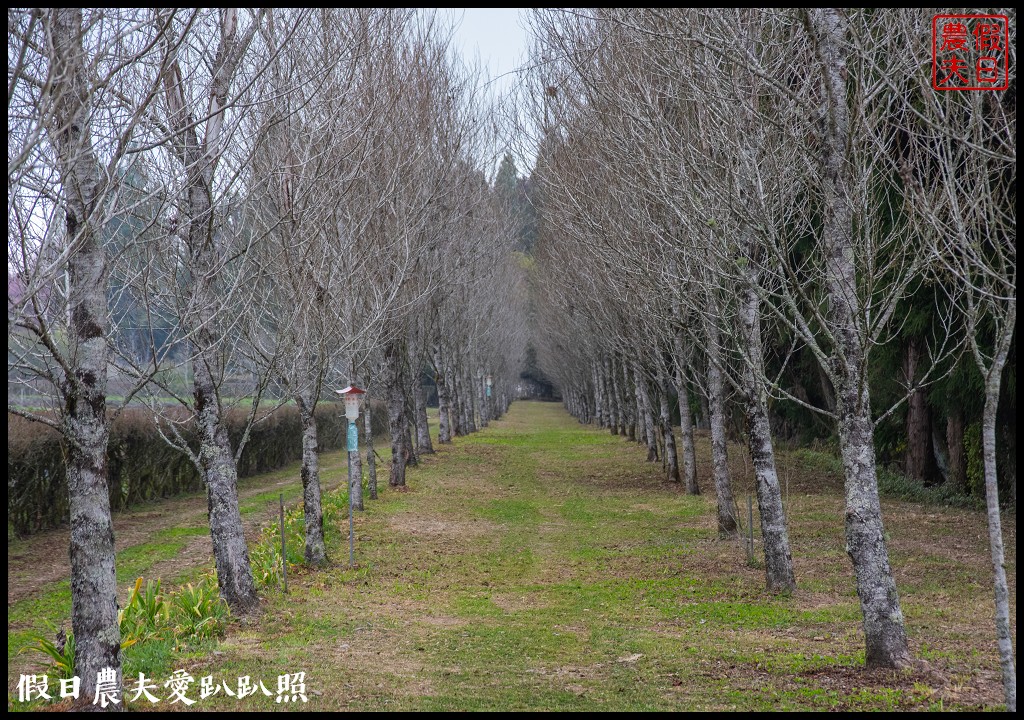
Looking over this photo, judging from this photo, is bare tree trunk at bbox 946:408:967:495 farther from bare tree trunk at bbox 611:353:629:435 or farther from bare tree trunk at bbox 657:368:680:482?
bare tree trunk at bbox 611:353:629:435

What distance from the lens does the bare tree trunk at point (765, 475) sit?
373 inches

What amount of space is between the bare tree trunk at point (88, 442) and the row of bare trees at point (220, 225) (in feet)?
0.04

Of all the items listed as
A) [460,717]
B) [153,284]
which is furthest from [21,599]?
[460,717]

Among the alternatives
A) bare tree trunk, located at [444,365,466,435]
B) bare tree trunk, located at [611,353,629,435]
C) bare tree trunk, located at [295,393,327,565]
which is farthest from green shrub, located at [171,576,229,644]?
bare tree trunk, located at [611,353,629,435]

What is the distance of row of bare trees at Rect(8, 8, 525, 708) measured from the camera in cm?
495

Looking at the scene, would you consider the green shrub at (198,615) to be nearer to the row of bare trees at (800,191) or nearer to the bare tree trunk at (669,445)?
the row of bare trees at (800,191)

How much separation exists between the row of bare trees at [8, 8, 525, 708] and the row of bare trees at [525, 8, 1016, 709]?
3228mm

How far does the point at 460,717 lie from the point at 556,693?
3.18 feet

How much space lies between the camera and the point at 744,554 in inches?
479

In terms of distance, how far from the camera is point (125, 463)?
18.4 m

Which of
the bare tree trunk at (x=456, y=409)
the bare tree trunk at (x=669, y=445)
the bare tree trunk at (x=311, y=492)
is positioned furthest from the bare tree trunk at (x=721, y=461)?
the bare tree trunk at (x=456, y=409)

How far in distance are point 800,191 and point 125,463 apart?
15168 mm

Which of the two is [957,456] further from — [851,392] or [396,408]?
[396,408]

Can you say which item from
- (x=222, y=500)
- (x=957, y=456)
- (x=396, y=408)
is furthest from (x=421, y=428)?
(x=222, y=500)
